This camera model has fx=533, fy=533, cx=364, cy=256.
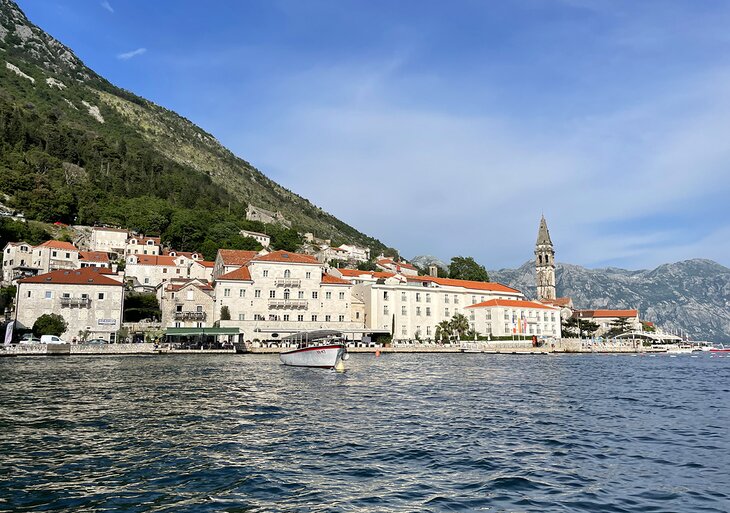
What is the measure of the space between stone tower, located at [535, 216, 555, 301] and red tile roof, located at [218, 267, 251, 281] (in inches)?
3868

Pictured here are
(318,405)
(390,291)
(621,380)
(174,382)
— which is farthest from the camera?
(390,291)

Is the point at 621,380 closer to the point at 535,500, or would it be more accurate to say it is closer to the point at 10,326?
the point at 535,500

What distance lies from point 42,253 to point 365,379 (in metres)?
71.2

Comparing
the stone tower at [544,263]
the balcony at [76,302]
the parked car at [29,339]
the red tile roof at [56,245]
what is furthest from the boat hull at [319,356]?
the stone tower at [544,263]

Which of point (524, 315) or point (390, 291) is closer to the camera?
point (390, 291)

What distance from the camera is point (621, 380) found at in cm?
3747

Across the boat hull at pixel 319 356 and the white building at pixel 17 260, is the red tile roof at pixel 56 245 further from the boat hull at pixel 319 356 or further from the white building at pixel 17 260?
the boat hull at pixel 319 356

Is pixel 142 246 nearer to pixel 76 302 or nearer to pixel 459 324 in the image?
pixel 76 302

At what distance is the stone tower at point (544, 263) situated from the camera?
152 m

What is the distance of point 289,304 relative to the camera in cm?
7838

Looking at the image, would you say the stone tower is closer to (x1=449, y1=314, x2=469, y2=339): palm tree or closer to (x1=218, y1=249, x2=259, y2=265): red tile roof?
(x1=449, y1=314, x2=469, y2=339): palm tree

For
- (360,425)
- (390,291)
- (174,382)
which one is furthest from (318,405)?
(390,291)

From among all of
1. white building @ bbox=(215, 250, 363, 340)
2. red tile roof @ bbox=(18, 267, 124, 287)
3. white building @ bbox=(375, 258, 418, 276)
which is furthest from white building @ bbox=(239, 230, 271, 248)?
red tile roof @ bbox=(18, 267, 124, 287)

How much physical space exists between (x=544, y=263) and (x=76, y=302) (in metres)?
124
